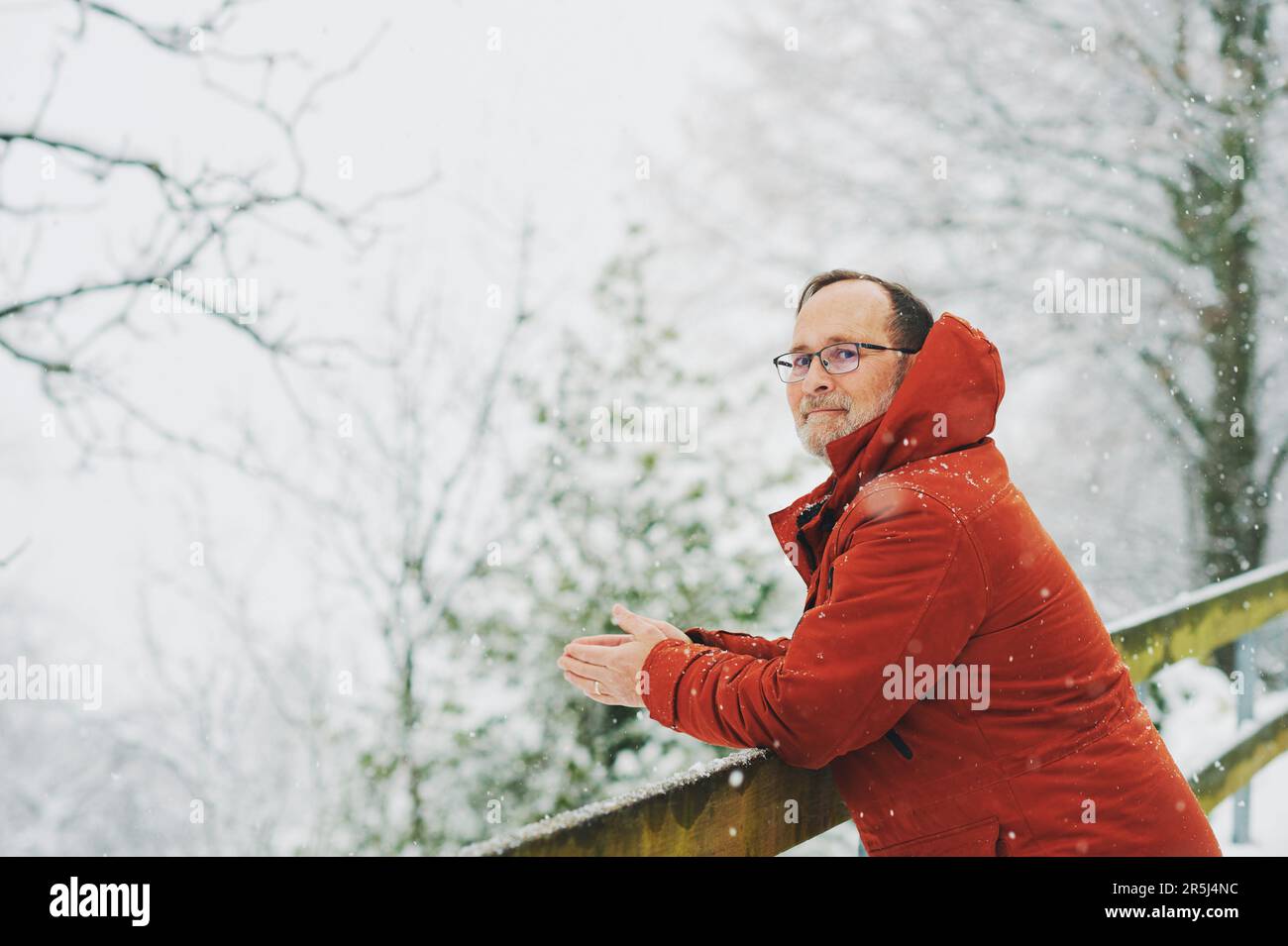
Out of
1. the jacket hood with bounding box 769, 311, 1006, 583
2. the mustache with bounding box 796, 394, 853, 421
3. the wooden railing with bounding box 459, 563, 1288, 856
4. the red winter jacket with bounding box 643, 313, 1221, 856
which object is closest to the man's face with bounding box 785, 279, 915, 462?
the mustache with bounding box 796, 394, 853, 421

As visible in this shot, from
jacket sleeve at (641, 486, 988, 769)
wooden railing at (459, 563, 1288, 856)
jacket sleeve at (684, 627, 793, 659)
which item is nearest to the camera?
wooden railing at (459, 563, 1288, 856)

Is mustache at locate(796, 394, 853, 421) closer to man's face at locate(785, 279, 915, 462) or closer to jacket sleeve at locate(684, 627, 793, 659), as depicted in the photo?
man's face at locate(785, 279, 915, 462)

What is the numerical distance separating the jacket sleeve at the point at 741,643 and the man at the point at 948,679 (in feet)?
0.83

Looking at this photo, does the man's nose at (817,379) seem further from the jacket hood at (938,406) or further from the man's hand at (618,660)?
the man's hand at (618,660)

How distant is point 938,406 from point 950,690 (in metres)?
0.48

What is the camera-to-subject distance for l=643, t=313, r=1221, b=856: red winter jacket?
4.60ft

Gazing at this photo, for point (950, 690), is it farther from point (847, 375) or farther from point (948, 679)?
point (847, 375)

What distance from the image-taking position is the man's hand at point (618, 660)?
1.69 m

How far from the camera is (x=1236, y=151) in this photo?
858 centimetres

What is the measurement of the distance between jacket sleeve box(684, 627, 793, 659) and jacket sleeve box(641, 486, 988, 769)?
41 centimetres

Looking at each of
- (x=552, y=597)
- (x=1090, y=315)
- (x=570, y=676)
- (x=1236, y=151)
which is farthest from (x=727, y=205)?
(x=570, y=676)

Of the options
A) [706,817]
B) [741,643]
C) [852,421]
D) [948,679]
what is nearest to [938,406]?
[852,421]

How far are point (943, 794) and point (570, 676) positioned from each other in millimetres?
713
